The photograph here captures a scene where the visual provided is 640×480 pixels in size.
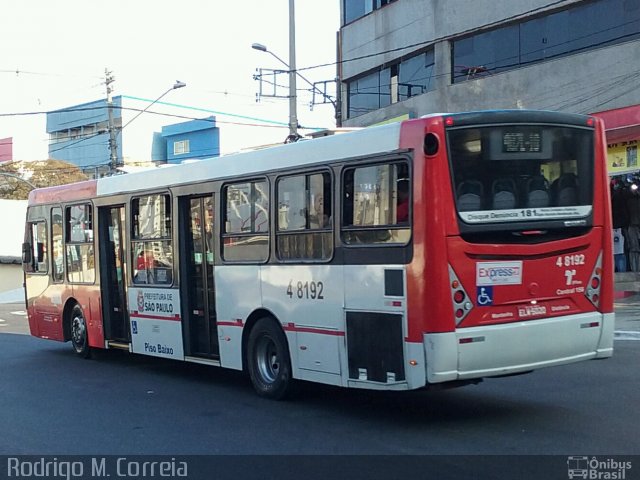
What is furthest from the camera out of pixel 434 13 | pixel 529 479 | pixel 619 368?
pixel 434 13

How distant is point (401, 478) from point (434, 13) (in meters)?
21.6

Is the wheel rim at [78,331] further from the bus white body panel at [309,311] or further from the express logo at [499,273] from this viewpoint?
the express logo at [499,273]

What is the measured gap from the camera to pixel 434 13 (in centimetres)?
2578

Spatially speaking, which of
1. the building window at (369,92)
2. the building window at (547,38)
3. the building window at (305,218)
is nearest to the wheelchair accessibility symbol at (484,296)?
the building window at (305,218)

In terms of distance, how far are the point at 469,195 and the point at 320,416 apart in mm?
2941

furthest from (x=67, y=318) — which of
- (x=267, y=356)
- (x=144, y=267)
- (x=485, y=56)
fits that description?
(x=485, y=56)

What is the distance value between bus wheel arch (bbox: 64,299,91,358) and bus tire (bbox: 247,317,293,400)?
4973 mm

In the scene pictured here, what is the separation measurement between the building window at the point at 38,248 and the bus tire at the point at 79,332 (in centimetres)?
119

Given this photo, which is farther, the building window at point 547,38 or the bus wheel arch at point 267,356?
the building window at point 547,38

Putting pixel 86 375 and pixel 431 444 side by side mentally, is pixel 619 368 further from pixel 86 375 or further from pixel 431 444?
pixel 86 375

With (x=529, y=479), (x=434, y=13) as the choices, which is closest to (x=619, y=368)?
(x=529, y=479)

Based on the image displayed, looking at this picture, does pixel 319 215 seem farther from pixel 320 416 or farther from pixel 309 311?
pixel 320 416

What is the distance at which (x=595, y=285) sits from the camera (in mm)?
8273

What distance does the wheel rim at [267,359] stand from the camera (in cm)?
975
